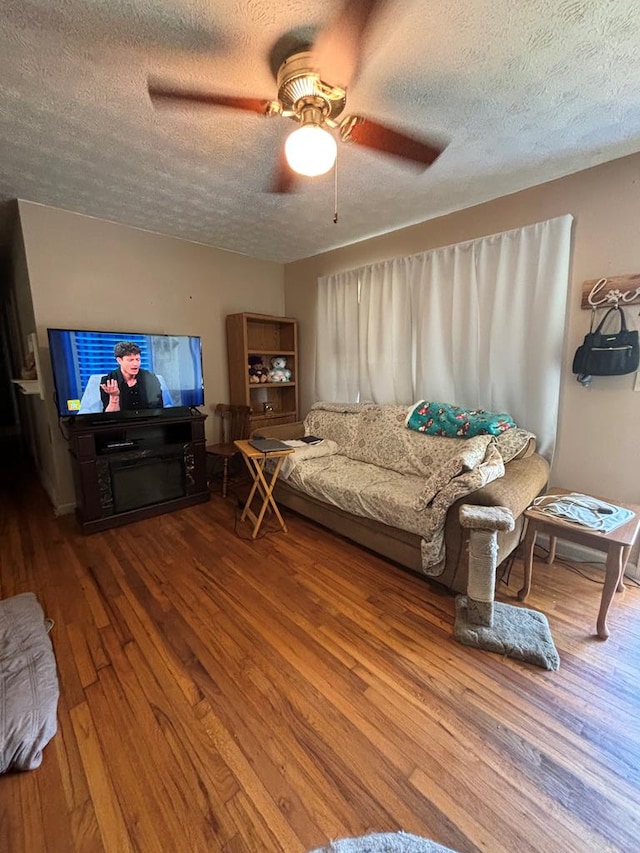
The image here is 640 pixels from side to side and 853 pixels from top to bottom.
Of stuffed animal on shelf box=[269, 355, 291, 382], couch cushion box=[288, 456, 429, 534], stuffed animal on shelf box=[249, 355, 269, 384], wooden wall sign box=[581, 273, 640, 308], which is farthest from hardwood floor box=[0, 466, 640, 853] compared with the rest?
stuffed animal on shelf box=[269, 355, 291, 382]

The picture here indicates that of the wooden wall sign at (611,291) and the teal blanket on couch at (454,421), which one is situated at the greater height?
the wooden wall sign at (611,291)

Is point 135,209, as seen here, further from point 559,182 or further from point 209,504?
point 559,182

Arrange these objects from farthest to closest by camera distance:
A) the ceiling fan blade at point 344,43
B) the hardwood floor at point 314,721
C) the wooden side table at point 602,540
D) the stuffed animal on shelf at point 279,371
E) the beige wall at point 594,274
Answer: the stuffed animal on shelf at point 279,371, the beige wall at point 594,274, the wooden side table at point 602,540, the ceiling fan blade at point 344,43, the hardwood floor at point 314,721

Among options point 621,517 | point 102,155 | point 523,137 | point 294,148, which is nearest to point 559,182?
point 523,137

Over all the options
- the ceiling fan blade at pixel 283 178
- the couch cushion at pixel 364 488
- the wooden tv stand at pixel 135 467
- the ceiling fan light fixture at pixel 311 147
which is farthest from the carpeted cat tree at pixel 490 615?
the wooden tv stand at pixel 135 467

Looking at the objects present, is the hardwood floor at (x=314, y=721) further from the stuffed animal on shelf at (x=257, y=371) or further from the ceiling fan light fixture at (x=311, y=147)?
the stuffed animal on shelf at (x=257, y=371)

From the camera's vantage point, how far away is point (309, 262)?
404 cm

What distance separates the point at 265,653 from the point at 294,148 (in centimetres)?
216

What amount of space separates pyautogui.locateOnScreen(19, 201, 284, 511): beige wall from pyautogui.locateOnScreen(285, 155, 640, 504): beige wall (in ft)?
8.37

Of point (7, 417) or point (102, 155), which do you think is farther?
point (7, 417)

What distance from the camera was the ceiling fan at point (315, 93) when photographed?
1.21m

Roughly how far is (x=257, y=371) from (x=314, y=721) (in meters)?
3.25

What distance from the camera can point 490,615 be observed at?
67.8 inches

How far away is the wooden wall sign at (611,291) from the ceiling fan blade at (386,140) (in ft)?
4.08
